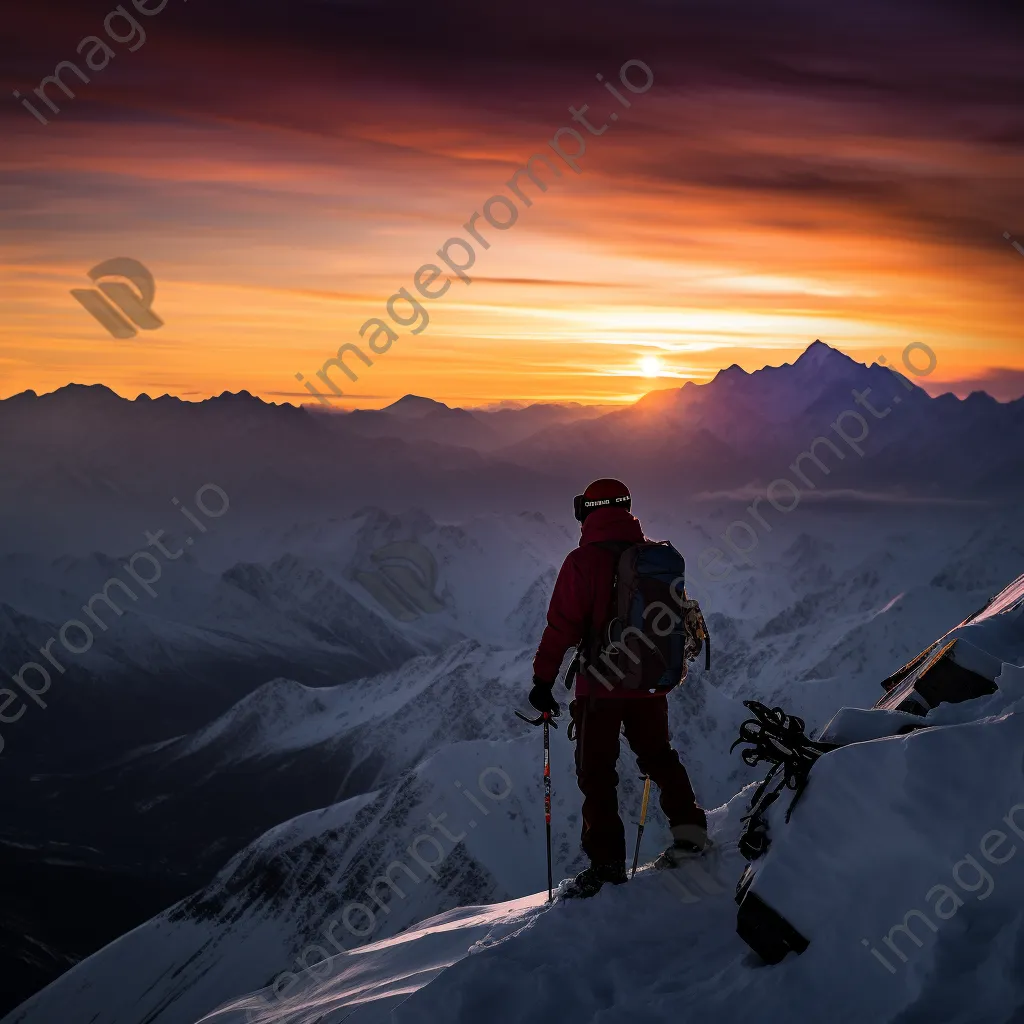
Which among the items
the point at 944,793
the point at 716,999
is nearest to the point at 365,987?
the point at 716,999

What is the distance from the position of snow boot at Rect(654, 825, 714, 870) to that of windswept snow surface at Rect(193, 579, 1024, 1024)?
0.84m

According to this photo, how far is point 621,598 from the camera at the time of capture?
10.3 m

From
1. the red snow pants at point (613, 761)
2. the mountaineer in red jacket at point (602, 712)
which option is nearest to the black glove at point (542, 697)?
the mountaineer in red jacket at point (602, 712)

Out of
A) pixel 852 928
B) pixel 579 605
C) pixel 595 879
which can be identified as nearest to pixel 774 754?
pixel 852 928

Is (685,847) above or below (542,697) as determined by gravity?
below

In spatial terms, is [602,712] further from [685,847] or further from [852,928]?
[852,928]

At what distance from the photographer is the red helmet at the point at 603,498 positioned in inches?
425

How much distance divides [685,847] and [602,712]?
1.72m

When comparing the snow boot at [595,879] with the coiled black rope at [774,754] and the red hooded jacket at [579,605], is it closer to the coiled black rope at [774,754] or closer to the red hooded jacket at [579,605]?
the red hooded jacket at [579,605]

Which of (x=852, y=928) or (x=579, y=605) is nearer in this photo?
(x=852, y=928)

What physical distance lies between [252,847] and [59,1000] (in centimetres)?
3507

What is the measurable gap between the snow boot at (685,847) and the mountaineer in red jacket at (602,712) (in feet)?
0.03

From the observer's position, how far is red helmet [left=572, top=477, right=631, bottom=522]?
1079 cm

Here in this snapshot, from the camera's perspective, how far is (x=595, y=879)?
409 inches
